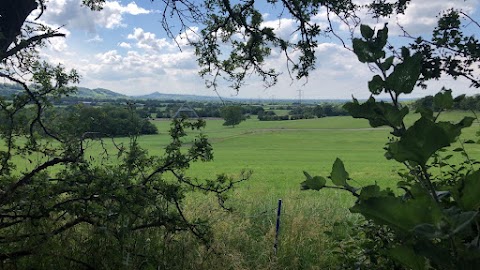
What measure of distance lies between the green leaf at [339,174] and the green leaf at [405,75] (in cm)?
24

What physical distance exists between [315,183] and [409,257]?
0.30m

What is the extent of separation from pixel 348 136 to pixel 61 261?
6541 centimetres

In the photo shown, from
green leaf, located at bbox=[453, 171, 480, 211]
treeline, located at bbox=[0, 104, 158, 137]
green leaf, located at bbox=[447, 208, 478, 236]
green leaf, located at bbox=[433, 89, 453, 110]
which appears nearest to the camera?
green leaf, located at bbox=[447, 208, 478, 236]

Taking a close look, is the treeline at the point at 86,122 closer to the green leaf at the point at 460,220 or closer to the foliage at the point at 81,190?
the foliage at the point at 81,190

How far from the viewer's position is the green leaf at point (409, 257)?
91 centimetres

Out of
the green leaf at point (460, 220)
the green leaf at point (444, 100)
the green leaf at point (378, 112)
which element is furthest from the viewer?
the green leaf at point (444, 100)

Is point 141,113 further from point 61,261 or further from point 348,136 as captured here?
point 348,136

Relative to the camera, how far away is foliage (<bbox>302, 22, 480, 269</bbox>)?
30.1 inches

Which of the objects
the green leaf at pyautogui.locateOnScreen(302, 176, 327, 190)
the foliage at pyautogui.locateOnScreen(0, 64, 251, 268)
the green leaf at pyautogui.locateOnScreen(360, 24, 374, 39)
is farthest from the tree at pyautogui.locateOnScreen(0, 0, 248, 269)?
the green leaf at pyautogui.locateOnScreen(360, 24, 374, 39)

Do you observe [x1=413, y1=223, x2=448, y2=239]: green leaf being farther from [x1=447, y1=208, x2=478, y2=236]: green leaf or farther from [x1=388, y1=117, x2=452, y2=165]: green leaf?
[x1=388, y1=117, x2=452, y2=165]: green leaf

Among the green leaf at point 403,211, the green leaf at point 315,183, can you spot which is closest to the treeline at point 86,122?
the green leaf at point 315,183

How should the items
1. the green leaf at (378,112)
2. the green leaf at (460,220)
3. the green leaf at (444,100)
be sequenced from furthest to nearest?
the green leaf at (444,100) → the green leaf at (378,112) → the green leaf at (460,220)

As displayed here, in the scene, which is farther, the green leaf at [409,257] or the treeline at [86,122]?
the treeline at [86,122]

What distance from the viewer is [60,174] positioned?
3.46 m
